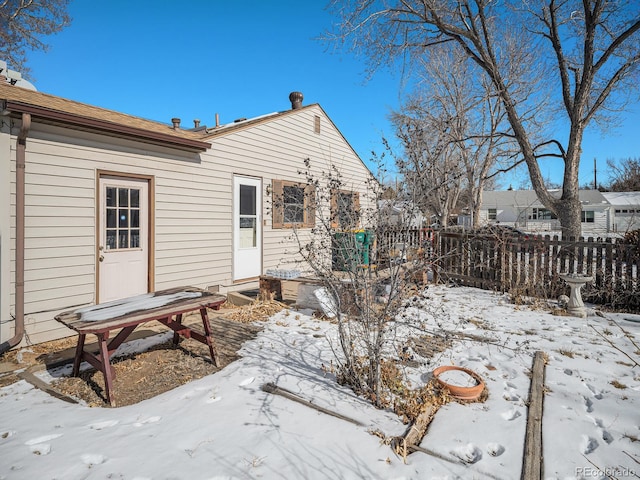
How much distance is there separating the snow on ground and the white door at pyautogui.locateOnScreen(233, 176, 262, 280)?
12.2ft

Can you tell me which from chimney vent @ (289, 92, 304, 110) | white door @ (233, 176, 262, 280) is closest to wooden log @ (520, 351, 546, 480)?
white door @ (233, 176, 262, 280)

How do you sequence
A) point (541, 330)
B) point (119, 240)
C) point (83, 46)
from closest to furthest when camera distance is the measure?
point (541, 330) < point (119, 240) < point (83, 46)

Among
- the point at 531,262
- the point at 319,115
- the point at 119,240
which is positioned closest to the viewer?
the point at 119,240

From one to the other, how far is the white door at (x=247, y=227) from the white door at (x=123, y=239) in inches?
75.8

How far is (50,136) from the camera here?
4.49 m

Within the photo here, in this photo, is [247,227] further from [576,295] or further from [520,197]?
[520,197]

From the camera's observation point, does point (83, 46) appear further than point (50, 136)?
Yes

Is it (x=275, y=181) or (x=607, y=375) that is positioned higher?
(x=275, y=181)

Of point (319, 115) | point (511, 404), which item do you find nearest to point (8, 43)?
point (319, 115)

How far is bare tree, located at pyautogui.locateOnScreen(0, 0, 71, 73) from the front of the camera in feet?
38.1

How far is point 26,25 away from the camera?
12.1 metres

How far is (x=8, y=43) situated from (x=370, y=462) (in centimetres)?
1674

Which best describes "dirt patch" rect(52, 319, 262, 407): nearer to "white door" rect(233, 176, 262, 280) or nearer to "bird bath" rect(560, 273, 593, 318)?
"white door" rect(233, 176, 262, 280)

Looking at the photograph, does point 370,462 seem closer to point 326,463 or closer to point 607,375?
point 326,463
